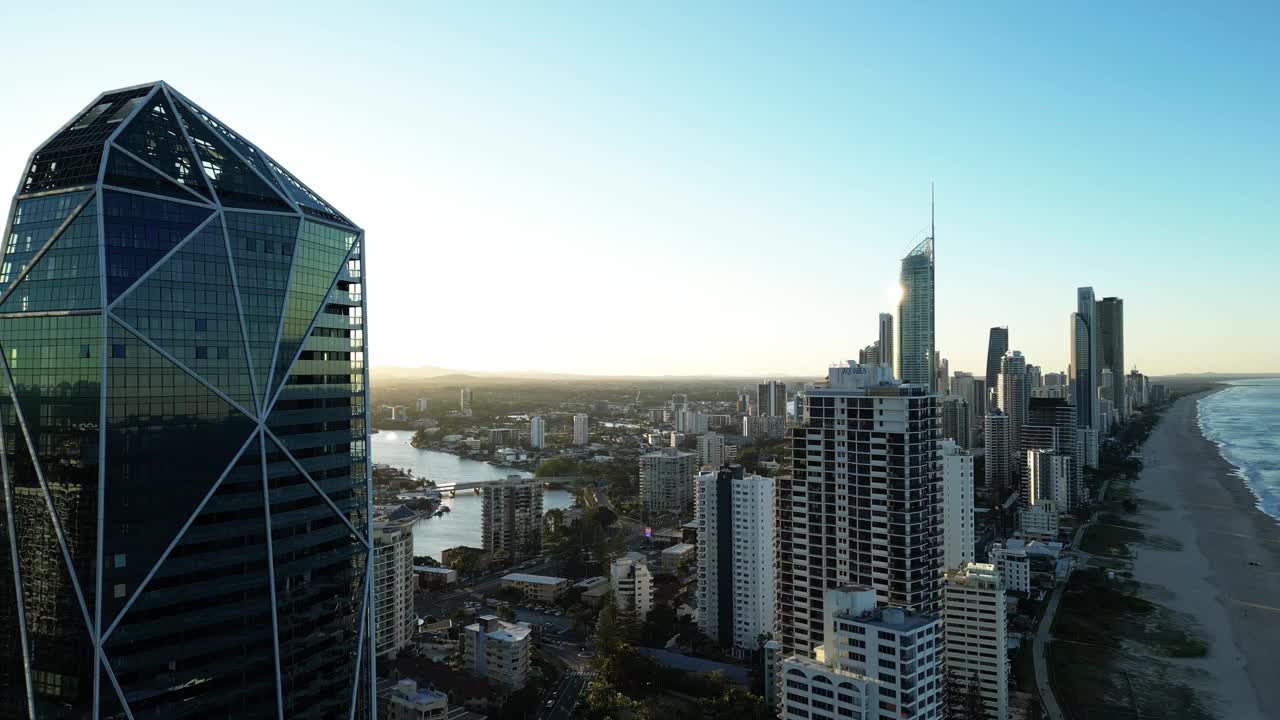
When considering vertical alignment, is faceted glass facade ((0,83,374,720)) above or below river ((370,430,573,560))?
above

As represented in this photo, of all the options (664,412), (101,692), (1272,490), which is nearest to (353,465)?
(101,692)

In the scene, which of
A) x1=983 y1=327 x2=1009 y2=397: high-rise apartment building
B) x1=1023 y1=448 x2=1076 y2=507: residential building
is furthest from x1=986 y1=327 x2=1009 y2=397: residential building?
x1=1023 y1=448 x2=1076 y2=507: residential building

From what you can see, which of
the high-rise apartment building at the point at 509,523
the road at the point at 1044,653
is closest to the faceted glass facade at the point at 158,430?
the road at the point at 1044,653

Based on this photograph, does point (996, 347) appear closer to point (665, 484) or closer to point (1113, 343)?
point (1113, 343)

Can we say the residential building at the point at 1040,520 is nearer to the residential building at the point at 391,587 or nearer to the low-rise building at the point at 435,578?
the low-rise building at the point at 435,578

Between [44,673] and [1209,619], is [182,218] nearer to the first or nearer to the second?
[44,673]

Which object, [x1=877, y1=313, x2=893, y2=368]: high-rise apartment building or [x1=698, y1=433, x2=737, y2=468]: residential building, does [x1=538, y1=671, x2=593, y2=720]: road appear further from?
[x1=877, y1=313, x2=893, y2=368]: high-rise apartment building
